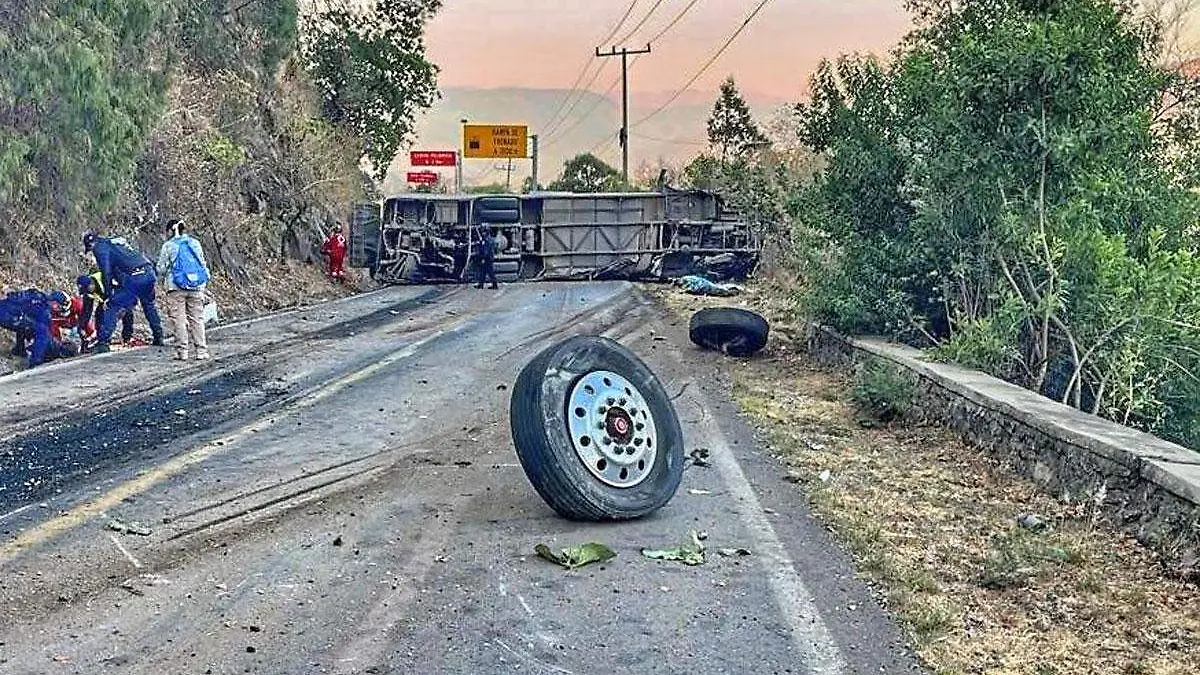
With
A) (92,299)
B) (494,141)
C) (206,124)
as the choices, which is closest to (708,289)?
(206,124)

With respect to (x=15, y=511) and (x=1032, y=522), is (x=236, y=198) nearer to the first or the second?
(x=15, y=511)

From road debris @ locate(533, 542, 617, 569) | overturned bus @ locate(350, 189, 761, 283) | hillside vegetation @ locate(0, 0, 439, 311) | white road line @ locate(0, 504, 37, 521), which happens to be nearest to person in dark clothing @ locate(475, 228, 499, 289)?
overturned bus @ locate(350, 189, 761, 283)

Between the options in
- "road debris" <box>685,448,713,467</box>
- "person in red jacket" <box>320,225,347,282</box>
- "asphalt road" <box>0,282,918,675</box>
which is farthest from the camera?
"person in red jacket" <box>320,225,347,282</box>

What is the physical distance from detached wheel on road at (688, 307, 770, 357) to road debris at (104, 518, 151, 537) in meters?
9.32

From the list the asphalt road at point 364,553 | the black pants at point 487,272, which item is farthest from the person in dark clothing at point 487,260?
the asphalt road at point 364,553

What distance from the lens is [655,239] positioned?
32.7m

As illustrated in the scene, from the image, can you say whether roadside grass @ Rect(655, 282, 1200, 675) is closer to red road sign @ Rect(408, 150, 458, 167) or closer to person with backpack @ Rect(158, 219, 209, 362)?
person with backpack @ Rect(158, 219, 209, 362)

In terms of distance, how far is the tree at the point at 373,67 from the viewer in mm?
39062

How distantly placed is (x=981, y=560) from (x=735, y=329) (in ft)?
28.5

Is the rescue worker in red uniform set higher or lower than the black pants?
higher

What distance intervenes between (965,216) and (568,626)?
775 centimetres

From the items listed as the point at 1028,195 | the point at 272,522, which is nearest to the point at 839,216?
the point at 1028,195

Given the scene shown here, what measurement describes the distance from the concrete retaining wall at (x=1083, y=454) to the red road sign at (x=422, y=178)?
4757 cm

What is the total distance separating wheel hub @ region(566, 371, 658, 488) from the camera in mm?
6938
